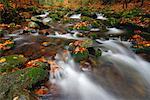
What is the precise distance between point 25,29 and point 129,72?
6.58m

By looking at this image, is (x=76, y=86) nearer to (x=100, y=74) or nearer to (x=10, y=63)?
(x=100, y=74)

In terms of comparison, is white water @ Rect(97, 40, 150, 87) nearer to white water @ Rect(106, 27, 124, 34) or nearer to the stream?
the stream

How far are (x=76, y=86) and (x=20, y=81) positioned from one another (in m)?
1.46

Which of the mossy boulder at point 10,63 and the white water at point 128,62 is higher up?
the mossy boulder at point 10,63

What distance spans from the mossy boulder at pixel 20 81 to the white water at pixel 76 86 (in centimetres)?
44

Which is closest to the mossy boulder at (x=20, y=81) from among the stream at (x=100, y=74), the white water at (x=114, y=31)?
the stream at (x=100, y=74)

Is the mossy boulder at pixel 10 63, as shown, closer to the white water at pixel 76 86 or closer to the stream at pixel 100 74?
the stream at pixel 100 74

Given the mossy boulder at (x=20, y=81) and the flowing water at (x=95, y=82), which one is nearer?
the mossy boulder at (x=20, y=81)

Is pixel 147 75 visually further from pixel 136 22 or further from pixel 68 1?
pixel 68 1

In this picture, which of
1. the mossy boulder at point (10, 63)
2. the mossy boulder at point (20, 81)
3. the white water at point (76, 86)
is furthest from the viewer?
the mossy boulder at point (10, 63)

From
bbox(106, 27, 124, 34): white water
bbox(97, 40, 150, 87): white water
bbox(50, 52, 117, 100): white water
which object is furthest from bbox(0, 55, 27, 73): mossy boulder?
bbox(106, 27, 124, 34): white water

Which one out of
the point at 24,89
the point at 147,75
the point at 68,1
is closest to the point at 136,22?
the point at 147,75

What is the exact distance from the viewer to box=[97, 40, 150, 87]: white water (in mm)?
6528

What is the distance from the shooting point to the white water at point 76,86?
5.45 m
